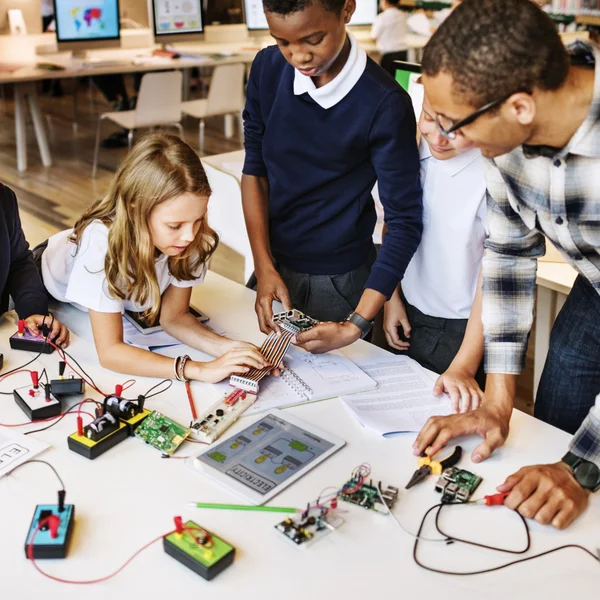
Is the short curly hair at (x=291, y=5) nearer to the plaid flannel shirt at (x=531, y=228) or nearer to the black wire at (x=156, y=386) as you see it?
the plaid flannel shirt at (x=531, y=228)

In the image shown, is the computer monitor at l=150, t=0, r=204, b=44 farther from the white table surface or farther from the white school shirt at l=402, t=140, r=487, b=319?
the white table surface

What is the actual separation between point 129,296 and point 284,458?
0.58 meters

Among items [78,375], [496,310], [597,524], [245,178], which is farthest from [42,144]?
[597,524]

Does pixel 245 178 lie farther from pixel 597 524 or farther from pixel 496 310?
pixel 597 524

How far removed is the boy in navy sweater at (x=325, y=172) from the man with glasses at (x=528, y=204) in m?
0.34

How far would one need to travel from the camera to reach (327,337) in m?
1.69

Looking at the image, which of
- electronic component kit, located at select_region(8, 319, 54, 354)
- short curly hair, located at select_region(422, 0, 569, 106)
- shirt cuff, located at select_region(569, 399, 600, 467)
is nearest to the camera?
short curly hair, located at select_region(422, 0, 569, 106)

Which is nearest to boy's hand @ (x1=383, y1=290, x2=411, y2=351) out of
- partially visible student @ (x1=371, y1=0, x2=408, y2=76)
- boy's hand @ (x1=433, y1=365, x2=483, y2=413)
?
boy's hand @ (x1=433, y1=365, x2=483, y2=413)

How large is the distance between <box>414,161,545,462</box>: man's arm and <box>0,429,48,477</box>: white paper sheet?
713mm

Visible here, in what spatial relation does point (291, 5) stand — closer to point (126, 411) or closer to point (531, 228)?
point (531, 228)

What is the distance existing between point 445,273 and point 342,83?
19.8 inches

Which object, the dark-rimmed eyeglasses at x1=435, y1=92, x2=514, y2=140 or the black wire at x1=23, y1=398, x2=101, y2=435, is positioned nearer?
the dark-rimmed eyeglasses at x1=435, y1=92, x2=514, y2=140

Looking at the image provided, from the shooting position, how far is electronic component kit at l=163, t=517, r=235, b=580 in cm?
108

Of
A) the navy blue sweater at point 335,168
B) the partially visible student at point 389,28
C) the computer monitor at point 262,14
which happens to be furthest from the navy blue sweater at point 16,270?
the partially visible student at point 389,28
